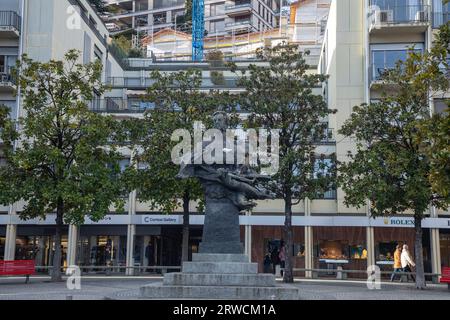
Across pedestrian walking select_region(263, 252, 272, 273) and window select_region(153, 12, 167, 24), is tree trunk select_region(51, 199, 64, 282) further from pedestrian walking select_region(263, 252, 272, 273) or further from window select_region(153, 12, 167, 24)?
window select_region(153, 12, 167, 24)

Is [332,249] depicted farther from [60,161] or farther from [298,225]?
[60,161]

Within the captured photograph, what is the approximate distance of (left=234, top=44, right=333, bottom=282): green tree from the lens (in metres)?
26.6

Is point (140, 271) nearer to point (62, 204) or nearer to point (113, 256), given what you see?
point (113, 256)

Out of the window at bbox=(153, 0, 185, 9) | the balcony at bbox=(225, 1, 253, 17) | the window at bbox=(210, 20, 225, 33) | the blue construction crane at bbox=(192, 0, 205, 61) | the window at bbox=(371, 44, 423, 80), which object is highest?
the window at bbox=(153, 0, 185, 9)

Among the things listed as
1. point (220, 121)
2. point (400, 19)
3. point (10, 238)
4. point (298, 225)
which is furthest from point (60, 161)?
point (400, 19)

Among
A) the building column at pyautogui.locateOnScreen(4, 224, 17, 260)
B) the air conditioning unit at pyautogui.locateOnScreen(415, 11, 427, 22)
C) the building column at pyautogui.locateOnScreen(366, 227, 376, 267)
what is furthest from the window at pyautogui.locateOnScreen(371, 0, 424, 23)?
the building column at pyautogui.locateOnScreen(4, 224, 17, 260)

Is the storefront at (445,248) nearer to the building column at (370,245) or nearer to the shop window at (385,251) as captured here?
the shop window at (385,251)

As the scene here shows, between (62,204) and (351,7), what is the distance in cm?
2095

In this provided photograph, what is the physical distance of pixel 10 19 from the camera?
119 ft

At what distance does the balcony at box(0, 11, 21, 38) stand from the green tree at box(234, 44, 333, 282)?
53.0ft

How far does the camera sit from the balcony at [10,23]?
3600cm

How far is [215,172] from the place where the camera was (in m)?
16.7

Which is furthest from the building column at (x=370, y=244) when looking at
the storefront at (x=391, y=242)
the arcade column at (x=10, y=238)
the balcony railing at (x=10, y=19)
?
the balcony railing at (x=10, y=19)

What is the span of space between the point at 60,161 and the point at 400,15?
71.1 feet
